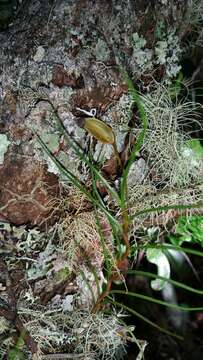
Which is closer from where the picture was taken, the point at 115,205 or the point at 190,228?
the point at 115,205

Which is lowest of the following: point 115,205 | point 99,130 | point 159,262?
point 159,262

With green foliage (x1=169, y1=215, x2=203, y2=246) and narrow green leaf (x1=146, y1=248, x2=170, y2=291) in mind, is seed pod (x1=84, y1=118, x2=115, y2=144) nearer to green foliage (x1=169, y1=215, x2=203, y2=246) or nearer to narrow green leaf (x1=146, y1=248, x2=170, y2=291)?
green foliage (x1=169, y1=215, x2=203, y2=246)

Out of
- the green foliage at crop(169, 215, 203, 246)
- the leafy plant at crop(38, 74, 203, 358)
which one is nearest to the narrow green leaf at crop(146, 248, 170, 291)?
the green foliage at crop(169, 215, 203, 246)

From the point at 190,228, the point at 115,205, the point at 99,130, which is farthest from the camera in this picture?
the point at 190,228

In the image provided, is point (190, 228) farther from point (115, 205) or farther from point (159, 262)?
point (115, 205)

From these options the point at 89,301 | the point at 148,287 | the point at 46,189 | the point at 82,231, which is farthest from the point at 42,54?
the point at 148,287

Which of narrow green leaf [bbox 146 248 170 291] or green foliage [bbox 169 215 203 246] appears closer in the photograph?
green foliage [bbox 169 215 203 246]

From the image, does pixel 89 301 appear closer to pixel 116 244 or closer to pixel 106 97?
pixel 116 244

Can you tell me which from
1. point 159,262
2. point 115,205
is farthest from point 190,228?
point 115,205
